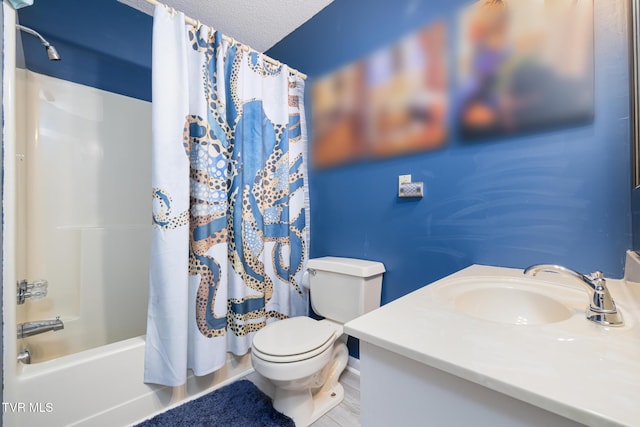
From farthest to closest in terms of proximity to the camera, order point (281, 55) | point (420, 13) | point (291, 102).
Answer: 1. point (281, 55)
2. point (291, 102)
3. point (420, 13)

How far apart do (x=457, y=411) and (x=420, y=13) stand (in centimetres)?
165

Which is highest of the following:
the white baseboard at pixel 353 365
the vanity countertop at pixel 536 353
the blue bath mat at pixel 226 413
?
the vanity countertop at pixel 536 353

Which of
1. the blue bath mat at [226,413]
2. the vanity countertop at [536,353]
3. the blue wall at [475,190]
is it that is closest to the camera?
the vanity countertop at [536,353]

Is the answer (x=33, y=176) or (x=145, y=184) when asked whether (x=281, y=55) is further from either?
(x=33, y=176)

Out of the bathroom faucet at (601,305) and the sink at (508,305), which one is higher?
the bathroom faucet at (601,305)

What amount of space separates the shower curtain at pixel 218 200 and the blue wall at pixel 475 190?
31 cm

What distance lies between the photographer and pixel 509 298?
893 millimetres

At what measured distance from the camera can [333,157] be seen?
1761mm

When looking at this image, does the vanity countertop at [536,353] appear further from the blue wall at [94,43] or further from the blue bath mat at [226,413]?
the blue wall at [94,43]

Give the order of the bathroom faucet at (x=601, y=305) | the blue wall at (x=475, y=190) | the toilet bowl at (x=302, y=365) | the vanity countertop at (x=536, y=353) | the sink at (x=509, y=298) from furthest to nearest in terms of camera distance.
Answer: the toilet bowl at (x=302, y=365) < the blue wall at (x=475, y=190) < the sink at (x=509, y=298) < the bathroom faucet at (x=601, y=305) < the vanity countertop at (x=536, y=353)

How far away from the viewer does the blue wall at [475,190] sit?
899 millimetres

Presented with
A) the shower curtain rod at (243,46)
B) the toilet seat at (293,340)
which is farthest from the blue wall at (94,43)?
the toilet seat at (293,340)

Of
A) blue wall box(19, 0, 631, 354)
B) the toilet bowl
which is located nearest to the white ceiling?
blue wall box(19, 0, 631, 354)

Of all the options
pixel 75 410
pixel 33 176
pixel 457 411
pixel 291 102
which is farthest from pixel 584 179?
pixel 33 176
